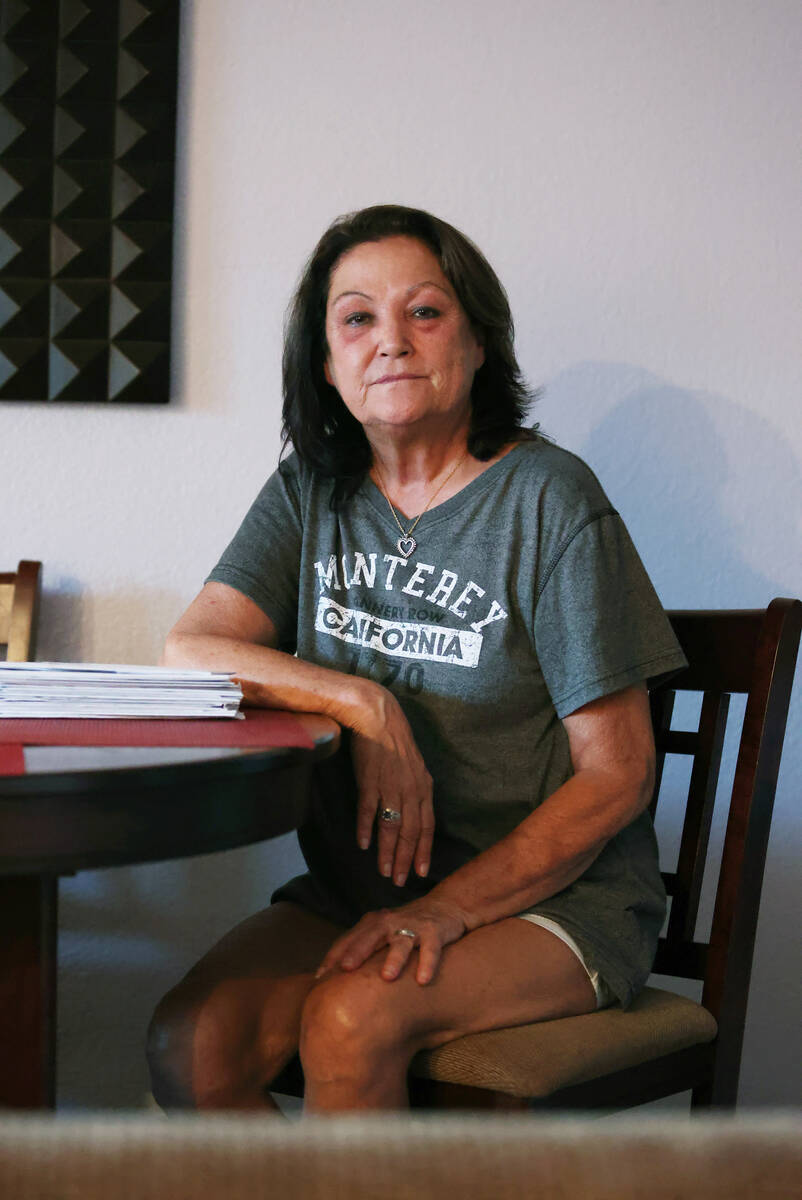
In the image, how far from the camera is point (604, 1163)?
240 millimetres

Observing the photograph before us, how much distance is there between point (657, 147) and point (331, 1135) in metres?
2.08

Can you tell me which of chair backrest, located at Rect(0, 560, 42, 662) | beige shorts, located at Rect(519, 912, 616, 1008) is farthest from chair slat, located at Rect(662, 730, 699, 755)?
chair backrest, located at Rect(0, 560, 42, 662)

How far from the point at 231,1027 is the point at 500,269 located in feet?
4.42

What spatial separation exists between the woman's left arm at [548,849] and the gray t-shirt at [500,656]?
4cm

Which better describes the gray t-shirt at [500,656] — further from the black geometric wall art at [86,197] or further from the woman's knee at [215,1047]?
the black geometric wall art at [86,197]

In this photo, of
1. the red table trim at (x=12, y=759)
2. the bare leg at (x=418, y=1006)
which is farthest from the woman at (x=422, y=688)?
the red table trim at (x=12, y=759)

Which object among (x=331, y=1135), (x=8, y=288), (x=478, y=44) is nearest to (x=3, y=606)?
(x=8, y=288)

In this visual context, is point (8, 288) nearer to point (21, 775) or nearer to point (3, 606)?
point (3, 606)

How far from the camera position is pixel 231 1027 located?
4.23 feet

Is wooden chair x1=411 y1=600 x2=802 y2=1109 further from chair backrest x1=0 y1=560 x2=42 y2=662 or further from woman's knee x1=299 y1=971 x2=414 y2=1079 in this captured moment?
chair backrest x1=0 y1=560 x2=42 y2=662

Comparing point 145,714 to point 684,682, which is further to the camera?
point 684,682

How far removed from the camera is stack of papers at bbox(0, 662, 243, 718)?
44.9 inches

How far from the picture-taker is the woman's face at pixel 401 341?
1525mm

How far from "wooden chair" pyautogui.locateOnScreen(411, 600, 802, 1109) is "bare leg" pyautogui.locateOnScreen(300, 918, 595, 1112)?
22 mm
